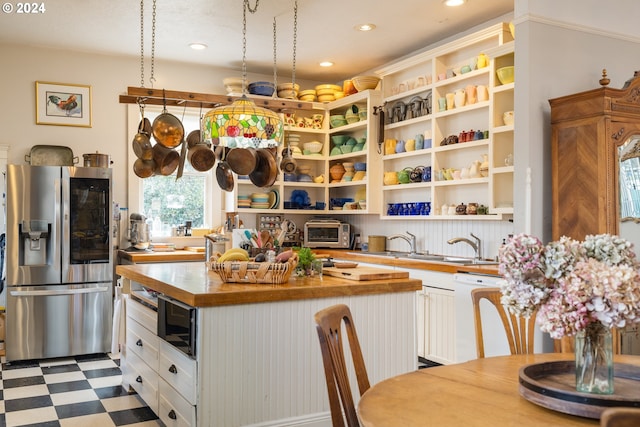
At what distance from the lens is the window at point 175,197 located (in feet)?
20.2

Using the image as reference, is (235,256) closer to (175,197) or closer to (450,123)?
(450,123)

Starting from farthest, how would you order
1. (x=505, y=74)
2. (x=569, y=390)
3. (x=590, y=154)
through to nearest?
(x=505, y=74)
(x=590, y=154)
(x=569, y=390)

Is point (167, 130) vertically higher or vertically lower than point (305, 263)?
higher

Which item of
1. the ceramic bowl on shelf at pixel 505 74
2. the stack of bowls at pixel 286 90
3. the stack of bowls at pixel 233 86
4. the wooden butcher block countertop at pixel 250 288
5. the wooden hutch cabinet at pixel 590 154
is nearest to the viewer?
the wooden butcher block countertop at pixel 250 288

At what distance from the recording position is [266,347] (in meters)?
2.92

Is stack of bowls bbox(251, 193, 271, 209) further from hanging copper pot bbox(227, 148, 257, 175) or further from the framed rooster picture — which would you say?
hanging copper pot bbox(227, 148, 257, 175)

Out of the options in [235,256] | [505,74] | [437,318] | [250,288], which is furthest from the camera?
[437,318]

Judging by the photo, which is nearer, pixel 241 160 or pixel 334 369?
pixel 334 369

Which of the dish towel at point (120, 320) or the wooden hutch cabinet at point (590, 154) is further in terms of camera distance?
the dish towel at point (120, 320)

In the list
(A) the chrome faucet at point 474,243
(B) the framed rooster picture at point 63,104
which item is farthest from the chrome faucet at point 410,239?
(B) the framed rooster picture at point 63,104

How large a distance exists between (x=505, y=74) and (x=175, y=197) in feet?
12.0

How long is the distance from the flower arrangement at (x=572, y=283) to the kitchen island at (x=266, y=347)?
4.93ft

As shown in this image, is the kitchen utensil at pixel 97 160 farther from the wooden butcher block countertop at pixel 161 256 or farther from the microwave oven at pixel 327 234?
the microwave oven at pixel 327 234

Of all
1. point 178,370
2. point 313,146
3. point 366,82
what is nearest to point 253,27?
point 366,82
